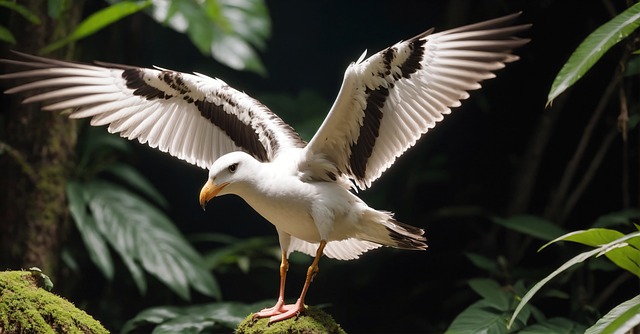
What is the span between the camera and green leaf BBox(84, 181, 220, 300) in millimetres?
3562

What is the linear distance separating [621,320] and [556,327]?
922mm

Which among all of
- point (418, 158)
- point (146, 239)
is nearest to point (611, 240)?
point (146, 239)

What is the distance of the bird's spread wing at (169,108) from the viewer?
8.45ft

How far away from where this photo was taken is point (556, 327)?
2.76 metres

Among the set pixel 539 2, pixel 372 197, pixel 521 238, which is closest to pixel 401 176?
pixel 372 197

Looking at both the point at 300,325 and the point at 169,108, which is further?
the point at 169,108

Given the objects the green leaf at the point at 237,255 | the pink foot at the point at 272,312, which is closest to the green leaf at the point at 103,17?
the green leaf at the point at 237,255

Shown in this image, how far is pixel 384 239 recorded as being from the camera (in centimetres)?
247

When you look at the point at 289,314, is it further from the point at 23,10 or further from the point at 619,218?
the point at 23,10

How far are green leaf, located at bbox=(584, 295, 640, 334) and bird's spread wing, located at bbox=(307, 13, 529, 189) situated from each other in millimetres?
777

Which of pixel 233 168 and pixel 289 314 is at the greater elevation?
pixel 233 168

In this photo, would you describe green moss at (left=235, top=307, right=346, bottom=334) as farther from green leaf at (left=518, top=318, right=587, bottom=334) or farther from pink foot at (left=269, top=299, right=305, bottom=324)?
green leaf at (left=518, top=318, right=587, bottom=334)

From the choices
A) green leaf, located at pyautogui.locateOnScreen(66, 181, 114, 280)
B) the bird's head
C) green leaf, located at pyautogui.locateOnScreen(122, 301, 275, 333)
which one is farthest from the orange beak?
green leaf, located at pyautogui.locateOnScreen(66, 181, 114, 280)

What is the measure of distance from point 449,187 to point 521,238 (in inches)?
26.1
